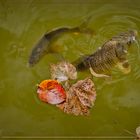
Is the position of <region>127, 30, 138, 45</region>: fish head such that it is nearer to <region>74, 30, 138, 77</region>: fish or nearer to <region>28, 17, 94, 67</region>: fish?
<region>74, 30, 138, 77</region>: fish

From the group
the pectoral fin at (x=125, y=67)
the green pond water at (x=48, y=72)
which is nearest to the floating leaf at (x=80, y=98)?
the green pond water at (x=48, y=72)

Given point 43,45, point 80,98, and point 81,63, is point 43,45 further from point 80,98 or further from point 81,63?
point 80,98

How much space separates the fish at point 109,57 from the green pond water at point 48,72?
0.04 meters

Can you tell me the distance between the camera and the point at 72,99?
263 cm

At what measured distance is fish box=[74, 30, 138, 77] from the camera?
8.46 ft

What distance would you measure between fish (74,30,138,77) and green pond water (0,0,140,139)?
0.04 meters

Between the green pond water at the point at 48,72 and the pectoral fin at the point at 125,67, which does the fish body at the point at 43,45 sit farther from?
the pectoral fin at the point at 125,67

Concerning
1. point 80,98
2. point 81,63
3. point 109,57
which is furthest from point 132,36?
point 80,98

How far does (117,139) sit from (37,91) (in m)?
0.65

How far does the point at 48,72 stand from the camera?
2600mm

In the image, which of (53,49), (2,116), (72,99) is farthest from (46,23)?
(2,116)

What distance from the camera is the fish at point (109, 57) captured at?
8.46ft

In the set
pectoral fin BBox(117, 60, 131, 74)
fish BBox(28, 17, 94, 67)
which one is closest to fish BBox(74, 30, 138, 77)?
pectoral fin BBox(117, 60, 131, 74)

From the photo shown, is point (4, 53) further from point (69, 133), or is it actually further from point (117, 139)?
point (117, 139)
